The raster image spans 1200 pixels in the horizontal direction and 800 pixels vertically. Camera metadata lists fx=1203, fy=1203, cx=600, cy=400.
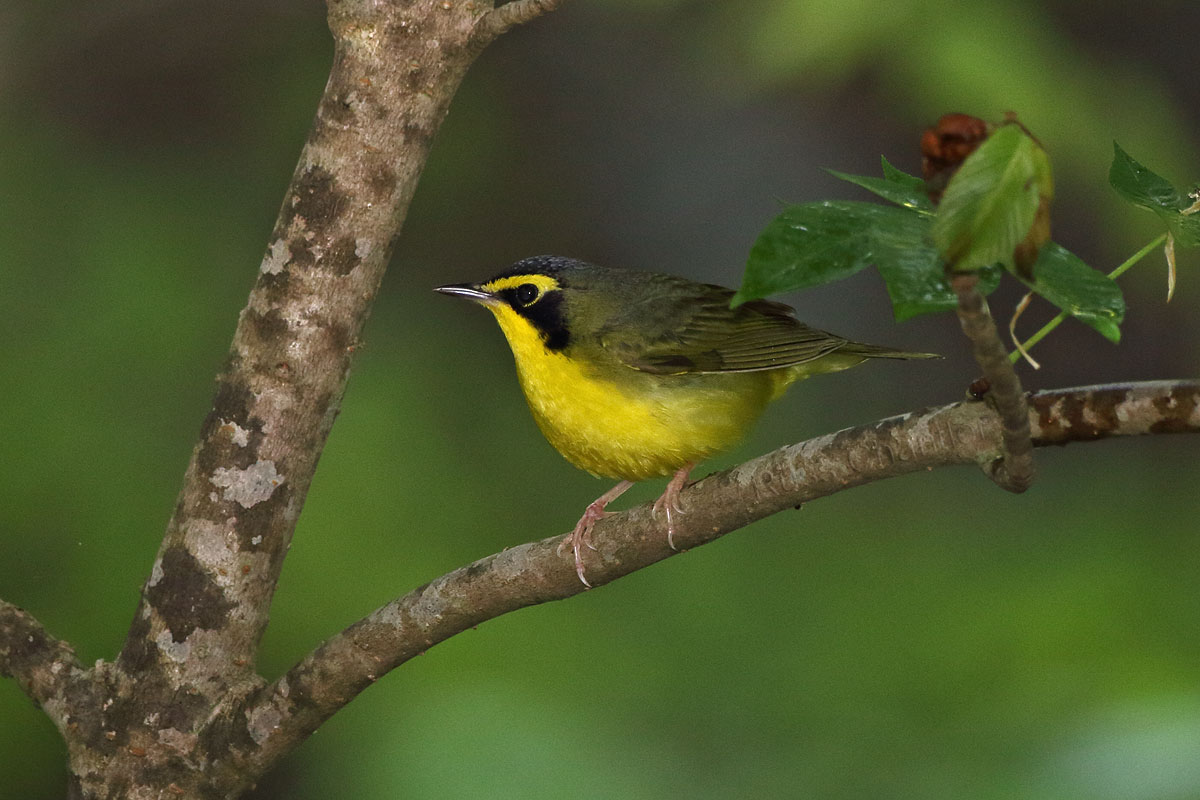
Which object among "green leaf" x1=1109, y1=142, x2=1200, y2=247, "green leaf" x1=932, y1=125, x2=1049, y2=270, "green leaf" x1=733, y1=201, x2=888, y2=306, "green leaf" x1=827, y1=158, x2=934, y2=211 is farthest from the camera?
"green leaf" x1=1109, y1=142, x2=1200, y2=247

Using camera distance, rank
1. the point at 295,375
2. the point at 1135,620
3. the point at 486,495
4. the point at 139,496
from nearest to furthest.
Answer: the point at 295,375 → the point at 1135,620 → the point at 139,496 → the point at 486,495

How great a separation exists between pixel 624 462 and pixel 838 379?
11.8 feet

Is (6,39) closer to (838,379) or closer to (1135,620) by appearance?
(838,379)

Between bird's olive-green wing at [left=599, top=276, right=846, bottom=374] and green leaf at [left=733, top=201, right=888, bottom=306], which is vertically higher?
green leaf at [left=733, top=201, right=888, bottom=306]

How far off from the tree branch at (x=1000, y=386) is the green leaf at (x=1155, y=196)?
0.32 m

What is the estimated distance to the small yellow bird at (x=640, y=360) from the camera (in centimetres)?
318

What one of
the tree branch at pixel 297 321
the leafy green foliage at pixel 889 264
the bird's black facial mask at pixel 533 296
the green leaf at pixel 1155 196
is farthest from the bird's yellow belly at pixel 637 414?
the leafy green foliage at pixel 889 264

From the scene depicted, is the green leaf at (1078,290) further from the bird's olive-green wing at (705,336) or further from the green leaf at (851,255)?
the bird's olive-green wing at (705,336)

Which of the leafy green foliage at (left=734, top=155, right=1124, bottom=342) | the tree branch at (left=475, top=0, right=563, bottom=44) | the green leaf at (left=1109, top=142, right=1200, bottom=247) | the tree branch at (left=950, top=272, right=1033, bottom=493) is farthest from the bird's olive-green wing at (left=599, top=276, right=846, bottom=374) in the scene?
the leafy green foliage at (left=734, top=155, right=1124, bottom=342)

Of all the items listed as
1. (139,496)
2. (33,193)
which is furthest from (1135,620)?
(33,193)

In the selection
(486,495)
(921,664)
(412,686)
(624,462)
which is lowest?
(921,664)

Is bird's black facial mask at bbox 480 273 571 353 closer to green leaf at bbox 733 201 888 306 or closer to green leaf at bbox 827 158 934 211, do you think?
green leaf at bbox 827 158 934 211

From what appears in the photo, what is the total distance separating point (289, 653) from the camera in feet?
15.6

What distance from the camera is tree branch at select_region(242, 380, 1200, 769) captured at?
1673 mm
